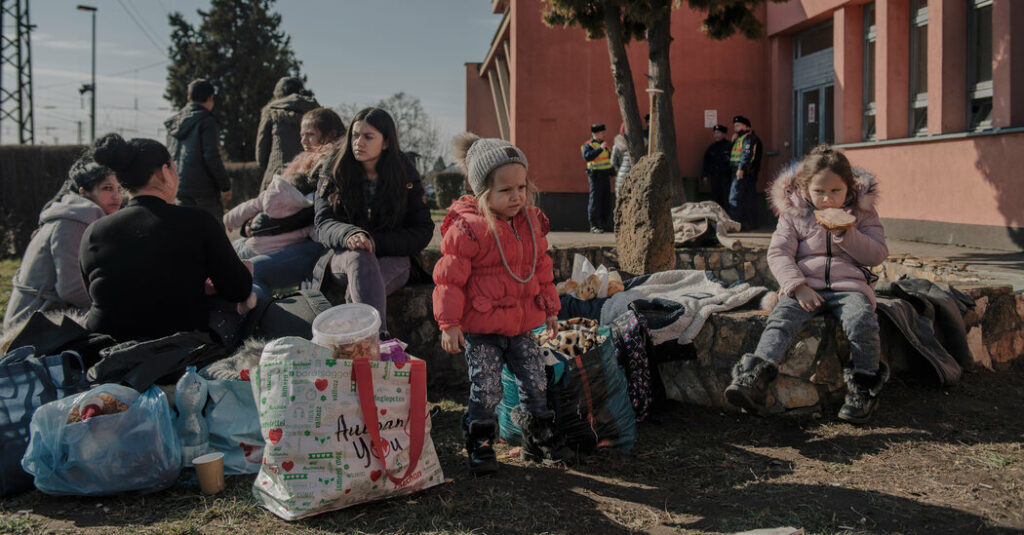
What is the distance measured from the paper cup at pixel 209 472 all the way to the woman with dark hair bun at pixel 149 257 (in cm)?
77

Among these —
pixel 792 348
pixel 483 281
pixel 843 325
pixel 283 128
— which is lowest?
pixel 792 348

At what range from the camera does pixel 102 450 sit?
3.00m

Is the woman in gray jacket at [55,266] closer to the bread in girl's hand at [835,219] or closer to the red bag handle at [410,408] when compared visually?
the red bag handle at [410,408]

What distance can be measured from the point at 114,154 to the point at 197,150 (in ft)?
11.3

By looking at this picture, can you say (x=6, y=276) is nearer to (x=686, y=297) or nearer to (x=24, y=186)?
(x=24, y=186)

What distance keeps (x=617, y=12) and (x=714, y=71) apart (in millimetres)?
4137

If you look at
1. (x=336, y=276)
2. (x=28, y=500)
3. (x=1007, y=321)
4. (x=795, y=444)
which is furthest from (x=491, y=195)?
(x=1007, y=321)

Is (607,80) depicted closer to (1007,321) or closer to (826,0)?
(826,0)

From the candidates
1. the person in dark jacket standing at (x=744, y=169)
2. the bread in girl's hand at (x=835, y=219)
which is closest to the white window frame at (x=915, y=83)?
the person in dark jacket standing at (x=744, y=169)

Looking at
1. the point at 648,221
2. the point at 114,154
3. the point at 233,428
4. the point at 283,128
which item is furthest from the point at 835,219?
the point at 283,128

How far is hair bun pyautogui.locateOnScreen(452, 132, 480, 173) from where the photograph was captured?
379 cm

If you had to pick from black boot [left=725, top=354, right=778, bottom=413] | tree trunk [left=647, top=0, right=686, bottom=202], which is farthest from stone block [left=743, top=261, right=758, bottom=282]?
tree trunk [left=647, top=0, right=686, bottom=202]

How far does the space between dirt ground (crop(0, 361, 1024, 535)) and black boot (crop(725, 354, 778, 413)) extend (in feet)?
0.66

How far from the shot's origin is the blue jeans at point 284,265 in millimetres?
4703
